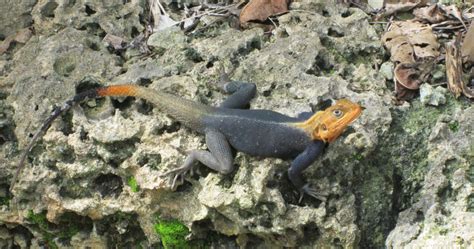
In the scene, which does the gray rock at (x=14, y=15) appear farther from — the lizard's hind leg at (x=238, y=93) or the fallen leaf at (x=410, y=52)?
the fallen leaf at (x=410, y=52)

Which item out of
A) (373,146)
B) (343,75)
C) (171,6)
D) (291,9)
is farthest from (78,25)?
(373,146)

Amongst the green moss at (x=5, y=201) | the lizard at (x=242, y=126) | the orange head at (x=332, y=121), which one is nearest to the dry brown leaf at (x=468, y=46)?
the lizard at (x=242, y=126)

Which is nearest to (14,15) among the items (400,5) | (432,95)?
(400,5)

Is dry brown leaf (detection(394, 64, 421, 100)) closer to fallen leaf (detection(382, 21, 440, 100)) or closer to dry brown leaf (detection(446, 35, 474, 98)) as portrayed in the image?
fallen leaf (detection(382, 21, 440, 100))

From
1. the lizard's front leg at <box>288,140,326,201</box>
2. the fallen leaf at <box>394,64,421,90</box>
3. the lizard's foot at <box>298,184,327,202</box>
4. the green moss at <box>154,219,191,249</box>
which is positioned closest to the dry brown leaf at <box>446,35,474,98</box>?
the fallen leaf at <box>394,64,421,90</box>

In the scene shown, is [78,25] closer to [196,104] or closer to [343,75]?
[196,104]

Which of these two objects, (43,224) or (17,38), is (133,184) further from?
(17,38)
